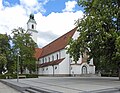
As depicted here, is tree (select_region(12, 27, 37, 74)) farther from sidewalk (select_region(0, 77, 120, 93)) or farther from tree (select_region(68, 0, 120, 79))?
sidewalk (select_region(0, 77, 120, 93))

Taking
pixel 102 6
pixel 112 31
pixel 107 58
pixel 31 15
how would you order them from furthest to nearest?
pixel 31 15 < pixel 107 58 < pixel 102 6 < pixel 112 31

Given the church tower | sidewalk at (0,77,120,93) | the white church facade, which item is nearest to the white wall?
the white church facade

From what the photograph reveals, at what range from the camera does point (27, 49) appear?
58594 millimetres

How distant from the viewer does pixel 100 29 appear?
23734mm

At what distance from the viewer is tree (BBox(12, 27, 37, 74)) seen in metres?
58.3

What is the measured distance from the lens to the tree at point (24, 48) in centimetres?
5834

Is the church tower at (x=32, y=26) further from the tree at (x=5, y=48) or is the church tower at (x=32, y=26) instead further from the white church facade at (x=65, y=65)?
the tree at (x=5, y=48)

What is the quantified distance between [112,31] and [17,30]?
4093 centimetres

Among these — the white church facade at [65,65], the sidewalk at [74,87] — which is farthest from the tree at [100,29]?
the white church facade at [65,65]

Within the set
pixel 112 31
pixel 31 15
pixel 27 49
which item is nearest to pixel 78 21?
pixel 112 31

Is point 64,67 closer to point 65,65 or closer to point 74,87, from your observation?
point 65,65

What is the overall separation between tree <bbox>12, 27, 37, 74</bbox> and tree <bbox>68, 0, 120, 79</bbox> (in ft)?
107

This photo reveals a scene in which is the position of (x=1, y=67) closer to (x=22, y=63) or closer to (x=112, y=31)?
(x=22, y=63)

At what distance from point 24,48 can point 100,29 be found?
1460 inches
